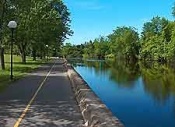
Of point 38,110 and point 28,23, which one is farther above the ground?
point 28,23

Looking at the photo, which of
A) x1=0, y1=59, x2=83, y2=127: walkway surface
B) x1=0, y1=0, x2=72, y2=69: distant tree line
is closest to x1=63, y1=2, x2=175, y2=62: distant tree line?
x1=0, y1=0, x2=72, y2=69: distant tree line

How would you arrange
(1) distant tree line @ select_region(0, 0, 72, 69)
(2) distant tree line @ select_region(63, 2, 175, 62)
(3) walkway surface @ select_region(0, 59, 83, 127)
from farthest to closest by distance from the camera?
(2) distant tree line @ select_region(63, 2, 175, 62)
(1) distant tree line @ select_region(0, 0, 72, 69)
(3) walkway surface @ select_region(0, 59, 83, 127)

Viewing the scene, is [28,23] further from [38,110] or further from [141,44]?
[141,44]

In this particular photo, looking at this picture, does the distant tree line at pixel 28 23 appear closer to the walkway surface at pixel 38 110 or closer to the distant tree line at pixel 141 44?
the walkway surface at pixel 38 110

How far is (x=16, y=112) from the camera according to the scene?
13656 mm

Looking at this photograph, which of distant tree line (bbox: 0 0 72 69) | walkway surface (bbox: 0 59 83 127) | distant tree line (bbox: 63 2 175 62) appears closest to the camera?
walkway surface (bbox: 0 59 83 127)

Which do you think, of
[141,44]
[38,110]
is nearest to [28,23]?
[38,110]

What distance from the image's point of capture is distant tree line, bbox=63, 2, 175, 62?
11075 centimetres

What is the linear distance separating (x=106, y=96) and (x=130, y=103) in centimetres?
325

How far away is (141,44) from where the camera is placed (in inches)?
5418

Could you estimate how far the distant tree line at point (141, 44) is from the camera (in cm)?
11075

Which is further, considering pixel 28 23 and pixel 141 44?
pixel 141 44

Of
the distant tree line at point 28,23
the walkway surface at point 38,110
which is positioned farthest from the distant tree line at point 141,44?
the walkway surface at point 38,110

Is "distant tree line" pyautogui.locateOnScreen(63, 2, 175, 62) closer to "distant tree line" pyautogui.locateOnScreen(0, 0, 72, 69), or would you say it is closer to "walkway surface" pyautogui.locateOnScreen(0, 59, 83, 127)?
"distant tree line" pyautogui.locateOnScreen(0, 0, 72, 69)
